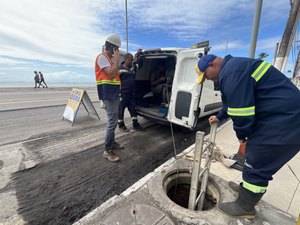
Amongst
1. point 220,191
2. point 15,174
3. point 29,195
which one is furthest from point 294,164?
point 15,174

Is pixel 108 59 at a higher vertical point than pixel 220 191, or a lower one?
higher

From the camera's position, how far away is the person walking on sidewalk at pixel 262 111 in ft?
4.98

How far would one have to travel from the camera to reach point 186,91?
146 inches

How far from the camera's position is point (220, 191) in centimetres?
224

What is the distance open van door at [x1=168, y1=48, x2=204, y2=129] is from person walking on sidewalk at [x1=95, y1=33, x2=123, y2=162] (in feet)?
4.66

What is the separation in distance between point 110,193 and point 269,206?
2.03 m

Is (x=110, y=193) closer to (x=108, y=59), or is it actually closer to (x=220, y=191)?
(x=220, y=191)

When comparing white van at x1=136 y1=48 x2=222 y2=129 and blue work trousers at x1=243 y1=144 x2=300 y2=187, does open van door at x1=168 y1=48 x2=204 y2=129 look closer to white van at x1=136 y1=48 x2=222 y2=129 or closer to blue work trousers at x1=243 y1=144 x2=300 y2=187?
white van at x1=136 y1=48 x2=222 y2=129

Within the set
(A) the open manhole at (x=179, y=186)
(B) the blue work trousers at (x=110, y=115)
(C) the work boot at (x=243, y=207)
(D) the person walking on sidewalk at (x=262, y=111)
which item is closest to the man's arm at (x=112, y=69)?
(B) the blue work trousers at (x=110, y=115)

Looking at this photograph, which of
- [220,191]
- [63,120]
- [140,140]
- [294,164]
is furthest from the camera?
[63,120]

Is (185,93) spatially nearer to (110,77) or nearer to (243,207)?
(110,77)

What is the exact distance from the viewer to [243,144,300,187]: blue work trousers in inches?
62.6

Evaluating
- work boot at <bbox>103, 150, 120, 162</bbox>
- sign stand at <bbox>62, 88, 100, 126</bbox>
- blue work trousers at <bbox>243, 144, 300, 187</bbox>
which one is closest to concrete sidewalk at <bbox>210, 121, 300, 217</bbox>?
blue work trousers at <bbox>243, 144, 300, 187</bbox>

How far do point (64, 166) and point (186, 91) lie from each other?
2.78 metres
